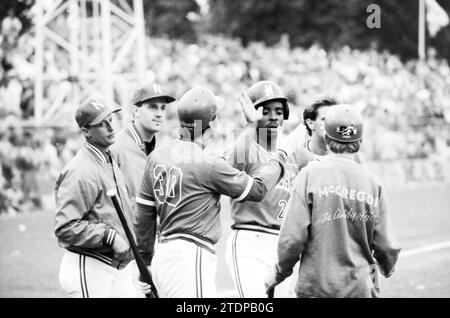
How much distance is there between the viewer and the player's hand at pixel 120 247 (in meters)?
5.15

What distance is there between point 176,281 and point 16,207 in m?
9.37

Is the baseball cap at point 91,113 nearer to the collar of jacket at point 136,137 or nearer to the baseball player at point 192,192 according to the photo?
the baseball player at point 192,192

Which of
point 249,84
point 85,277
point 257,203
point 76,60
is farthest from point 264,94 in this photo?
point 249,84

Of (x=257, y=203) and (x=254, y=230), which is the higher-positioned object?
(x=257, y=203)

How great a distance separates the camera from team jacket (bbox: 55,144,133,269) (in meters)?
5.11

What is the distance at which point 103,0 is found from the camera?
14.7 metres

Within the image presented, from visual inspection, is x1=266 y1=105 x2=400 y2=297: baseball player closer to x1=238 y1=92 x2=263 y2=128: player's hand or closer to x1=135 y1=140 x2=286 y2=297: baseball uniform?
x1=135 y1=140 x2=286 y2=297: baseball uniform

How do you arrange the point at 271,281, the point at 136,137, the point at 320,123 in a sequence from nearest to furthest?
the point at 271,281
the point at 136,137
the point at 320,123

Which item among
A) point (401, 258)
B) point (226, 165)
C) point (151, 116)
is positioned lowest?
point (401, 258)

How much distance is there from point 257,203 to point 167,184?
4.08 ft

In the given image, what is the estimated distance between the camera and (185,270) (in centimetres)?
507

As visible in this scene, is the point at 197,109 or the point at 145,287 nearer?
the point at 197,109

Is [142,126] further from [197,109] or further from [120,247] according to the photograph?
[120,247]
